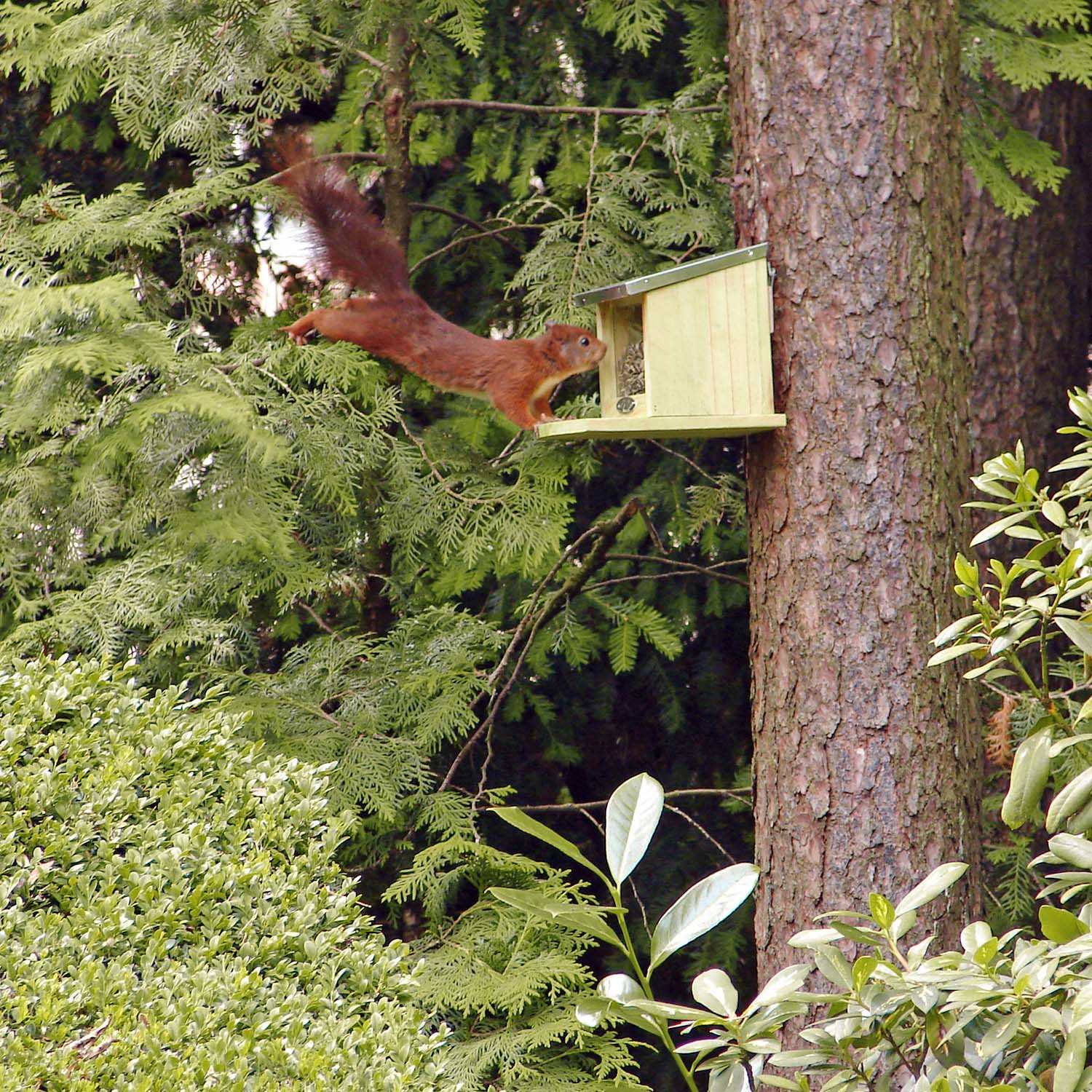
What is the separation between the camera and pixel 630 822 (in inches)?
54.1

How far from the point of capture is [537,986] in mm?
2428

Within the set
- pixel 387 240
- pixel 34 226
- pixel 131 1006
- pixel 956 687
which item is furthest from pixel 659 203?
pixel 131 1006

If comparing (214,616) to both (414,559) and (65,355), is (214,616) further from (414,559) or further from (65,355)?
(65,355)

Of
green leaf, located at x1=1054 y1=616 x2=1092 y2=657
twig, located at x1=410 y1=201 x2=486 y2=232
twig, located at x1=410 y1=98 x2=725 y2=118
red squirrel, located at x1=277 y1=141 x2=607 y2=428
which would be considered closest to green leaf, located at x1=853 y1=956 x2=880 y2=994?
green leaf, located at x1=1054 y1=616 x2=1092 y2=657

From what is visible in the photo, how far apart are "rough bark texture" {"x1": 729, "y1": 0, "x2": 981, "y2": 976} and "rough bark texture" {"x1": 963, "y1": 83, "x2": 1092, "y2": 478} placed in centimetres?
123

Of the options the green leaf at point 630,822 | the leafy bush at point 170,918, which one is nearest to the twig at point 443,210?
the leafy bush at point 170,918

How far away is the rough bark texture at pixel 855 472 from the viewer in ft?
7.52

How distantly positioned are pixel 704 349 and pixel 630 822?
1191mm

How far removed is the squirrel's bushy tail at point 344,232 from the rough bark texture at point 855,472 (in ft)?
2.61

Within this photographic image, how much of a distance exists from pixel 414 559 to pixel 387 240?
0.81m

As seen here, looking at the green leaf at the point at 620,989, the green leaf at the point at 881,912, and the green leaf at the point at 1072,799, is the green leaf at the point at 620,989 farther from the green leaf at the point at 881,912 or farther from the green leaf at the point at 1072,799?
the green leaf at the point at 1072,799

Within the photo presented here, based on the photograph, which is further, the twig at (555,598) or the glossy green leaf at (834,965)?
the twig at (555,598)

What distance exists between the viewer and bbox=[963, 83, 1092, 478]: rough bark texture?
358cm

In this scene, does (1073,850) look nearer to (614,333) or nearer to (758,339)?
(758,339)
